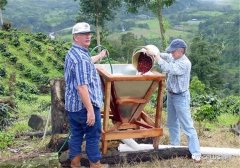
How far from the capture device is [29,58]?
3581 cm

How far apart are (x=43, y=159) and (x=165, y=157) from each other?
1.96 meters

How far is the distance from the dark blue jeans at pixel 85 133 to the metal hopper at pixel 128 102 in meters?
0.64

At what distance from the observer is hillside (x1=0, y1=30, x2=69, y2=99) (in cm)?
3098

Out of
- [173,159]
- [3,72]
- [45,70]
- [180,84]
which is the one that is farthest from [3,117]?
[45,70]

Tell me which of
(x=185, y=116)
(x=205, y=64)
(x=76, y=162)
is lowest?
(x=205, y=64)

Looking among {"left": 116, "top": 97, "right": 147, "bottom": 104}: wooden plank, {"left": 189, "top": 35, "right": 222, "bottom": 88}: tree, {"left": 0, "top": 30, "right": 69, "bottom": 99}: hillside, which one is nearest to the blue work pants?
{"left": 116, "top": 97, "right": 147, "bottom": 104}: wooden plank

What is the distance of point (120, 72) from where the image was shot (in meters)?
7.32

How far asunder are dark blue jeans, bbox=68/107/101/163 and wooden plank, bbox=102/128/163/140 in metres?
0.66

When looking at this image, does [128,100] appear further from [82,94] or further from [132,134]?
[82,94]

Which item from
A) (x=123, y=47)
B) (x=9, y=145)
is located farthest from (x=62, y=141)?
(x=123, y=47)

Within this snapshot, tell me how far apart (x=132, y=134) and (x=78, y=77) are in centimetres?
170

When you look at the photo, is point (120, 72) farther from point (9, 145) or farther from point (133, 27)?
point (133, 27)

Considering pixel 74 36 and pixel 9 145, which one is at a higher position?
pixel 74 36

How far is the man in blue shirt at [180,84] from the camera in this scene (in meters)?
6.60
